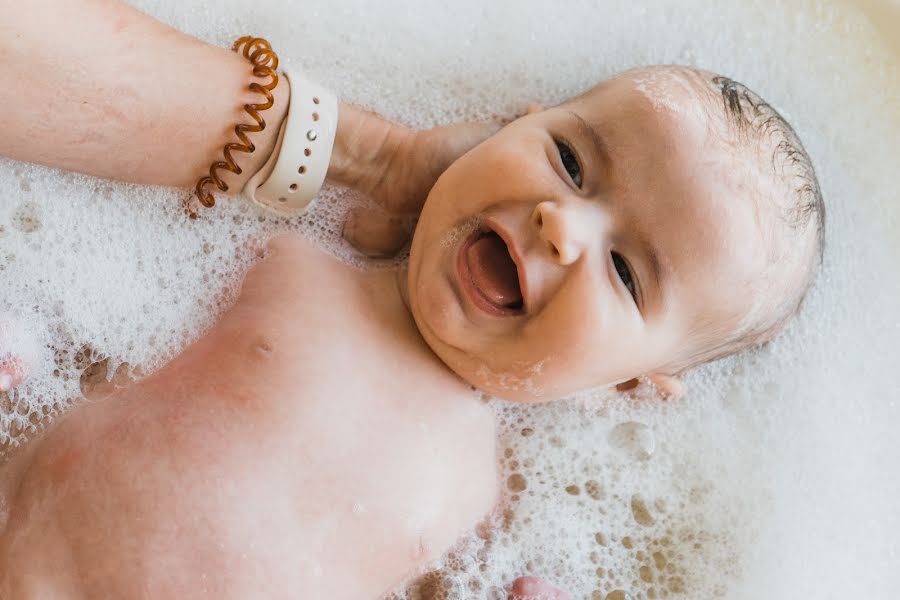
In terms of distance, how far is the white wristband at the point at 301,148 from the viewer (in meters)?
0.93

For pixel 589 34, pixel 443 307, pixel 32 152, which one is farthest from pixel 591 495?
pixel 32 152

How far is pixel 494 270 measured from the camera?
831 mm

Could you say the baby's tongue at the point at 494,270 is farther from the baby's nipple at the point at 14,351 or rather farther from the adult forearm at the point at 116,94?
the baby's nipple at the point at 14,351

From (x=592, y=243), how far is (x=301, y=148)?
0.37m

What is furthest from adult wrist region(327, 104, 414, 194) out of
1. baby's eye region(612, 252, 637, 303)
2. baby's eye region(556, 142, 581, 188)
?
baby's eye region(612, 252, 637, 303)

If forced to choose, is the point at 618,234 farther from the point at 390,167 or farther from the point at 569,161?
the point at 390,167

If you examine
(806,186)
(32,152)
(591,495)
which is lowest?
(591,495)

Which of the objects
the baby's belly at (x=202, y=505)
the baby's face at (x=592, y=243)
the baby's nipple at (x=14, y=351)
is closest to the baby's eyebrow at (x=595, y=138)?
the baby's face at (x=592, y=243)

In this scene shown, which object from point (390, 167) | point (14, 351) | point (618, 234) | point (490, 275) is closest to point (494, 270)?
point (490, 275)

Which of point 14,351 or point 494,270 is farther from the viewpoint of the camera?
point 14,351

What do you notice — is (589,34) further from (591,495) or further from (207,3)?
(591,495)

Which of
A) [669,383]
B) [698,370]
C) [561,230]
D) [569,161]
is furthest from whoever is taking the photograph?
[698,370]

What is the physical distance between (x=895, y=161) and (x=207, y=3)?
0.98 meters

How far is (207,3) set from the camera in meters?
1.08
